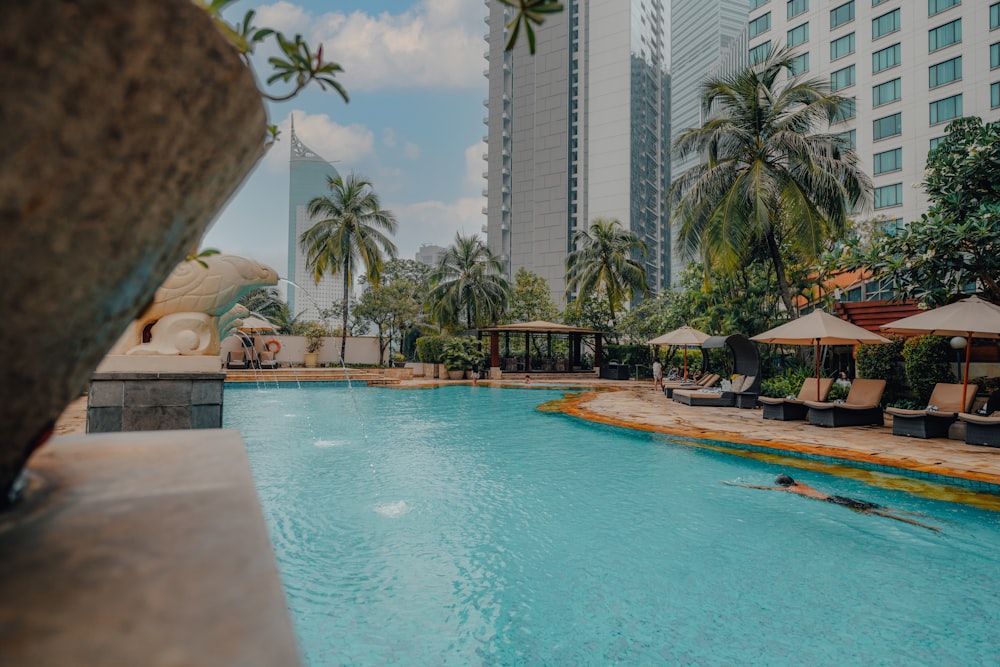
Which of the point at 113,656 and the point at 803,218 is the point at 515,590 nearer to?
the point at 113,656

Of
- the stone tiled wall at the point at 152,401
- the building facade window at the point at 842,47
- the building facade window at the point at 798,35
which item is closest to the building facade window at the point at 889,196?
the building facade window at the point at 842,47

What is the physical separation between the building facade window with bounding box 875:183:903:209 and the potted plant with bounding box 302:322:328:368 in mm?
33969

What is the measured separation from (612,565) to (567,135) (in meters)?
83.7

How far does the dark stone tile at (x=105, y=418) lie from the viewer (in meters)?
4.71

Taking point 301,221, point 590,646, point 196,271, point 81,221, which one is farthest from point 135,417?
point 301,221

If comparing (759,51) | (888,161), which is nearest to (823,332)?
(888,161)

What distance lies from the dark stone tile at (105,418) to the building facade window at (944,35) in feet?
132

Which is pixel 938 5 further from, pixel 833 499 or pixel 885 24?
pixel 833 499

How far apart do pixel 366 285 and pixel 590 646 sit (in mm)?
41681

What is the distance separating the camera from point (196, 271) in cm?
536

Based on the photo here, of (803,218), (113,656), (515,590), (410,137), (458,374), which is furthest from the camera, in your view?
(410,137)

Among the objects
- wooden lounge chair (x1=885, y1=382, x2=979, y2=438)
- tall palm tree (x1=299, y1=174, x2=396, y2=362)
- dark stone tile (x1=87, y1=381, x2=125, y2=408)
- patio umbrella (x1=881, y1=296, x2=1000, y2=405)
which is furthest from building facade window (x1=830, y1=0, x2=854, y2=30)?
dark stone tile (x1=87, y1=381, x2=125, y2=408)

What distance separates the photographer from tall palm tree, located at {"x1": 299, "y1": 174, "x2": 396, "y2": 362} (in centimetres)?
2558

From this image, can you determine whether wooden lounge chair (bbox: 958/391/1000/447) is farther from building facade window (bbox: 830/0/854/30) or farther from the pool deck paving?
building facade window (bbox: 830/0/854/30)
